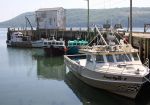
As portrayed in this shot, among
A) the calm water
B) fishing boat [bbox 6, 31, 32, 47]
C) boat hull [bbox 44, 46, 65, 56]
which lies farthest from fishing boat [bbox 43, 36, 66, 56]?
fishing boat [bbox 6, 31, 32, 47]

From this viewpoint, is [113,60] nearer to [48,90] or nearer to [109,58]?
[109,58]

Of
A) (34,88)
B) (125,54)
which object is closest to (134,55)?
(125,54)

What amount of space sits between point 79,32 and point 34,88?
1523 inches

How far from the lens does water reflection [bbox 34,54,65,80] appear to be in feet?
117

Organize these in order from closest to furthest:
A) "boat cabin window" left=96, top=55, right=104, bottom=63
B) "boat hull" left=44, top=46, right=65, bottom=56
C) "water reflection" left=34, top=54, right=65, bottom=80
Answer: "boat cabin window" left=96, top=55, right=104, bottom=63, "water reflection" left=34, top=54, right=65, bottom=80, "boat hull" left=44, top=46, right=65, bottom=56

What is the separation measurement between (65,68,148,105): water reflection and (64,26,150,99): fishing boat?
408 millimetres

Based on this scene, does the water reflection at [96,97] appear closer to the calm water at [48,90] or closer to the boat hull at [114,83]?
the calm water at [48,90]

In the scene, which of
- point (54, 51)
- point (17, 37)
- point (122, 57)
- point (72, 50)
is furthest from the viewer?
point (17, 37)

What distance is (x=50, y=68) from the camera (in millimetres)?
41906

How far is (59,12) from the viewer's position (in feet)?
255

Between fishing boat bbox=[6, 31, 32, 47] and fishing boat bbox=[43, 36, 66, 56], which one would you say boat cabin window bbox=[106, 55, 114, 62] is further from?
fishing boat bbox=[6, 31, 32, 47]

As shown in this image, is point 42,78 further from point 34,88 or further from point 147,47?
point 147,47

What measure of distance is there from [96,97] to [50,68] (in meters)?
18.0

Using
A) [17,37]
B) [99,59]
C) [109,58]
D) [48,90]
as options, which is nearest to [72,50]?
[48,90]
